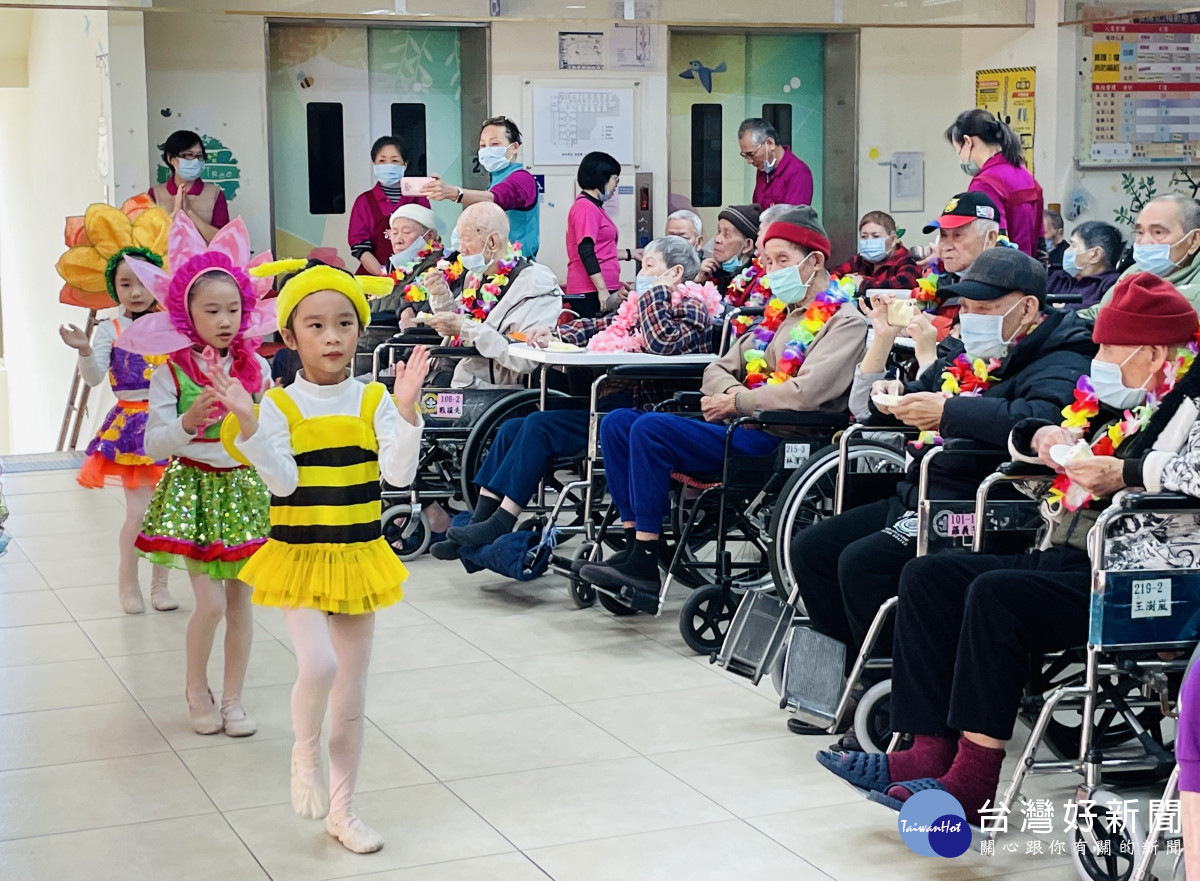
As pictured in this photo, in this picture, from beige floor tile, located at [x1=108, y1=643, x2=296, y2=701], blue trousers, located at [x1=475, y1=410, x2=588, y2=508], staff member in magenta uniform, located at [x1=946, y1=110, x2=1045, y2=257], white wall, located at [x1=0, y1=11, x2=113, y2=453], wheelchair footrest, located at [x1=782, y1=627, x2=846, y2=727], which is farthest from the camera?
white wall, located at [x1=0, y1=11, x2=113, y2=453]

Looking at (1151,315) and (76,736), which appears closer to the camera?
(1151,315)

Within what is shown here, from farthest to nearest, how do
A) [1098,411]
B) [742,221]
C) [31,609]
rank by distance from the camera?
1. [742,221]
2. [31,609]
3. [1098,411]

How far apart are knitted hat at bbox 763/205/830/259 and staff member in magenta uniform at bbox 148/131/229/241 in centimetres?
418

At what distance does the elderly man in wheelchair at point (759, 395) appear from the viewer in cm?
421

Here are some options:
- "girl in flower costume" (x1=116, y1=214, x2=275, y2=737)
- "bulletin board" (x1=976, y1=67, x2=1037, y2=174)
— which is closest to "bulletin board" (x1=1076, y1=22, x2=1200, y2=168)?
"bulletin board" (x1=976, y1=67, x2=1037, y2=174)

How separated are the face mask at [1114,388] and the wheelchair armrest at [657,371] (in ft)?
6.15

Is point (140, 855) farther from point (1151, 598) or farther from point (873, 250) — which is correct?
point (873, 250)

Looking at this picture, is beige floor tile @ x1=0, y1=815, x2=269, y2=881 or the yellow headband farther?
the yellow headband

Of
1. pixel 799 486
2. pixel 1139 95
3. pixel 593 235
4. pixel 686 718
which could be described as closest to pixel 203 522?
pixel 686 718

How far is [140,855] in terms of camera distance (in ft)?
9.65

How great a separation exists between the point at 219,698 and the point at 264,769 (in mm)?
546

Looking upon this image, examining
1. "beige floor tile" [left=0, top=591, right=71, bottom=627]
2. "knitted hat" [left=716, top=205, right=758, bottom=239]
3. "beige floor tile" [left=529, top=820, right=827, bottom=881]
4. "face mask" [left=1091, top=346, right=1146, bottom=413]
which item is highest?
"knitted hat" [left=716, top=205, right=758, bottom=239]

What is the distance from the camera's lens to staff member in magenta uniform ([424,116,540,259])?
6324 mm

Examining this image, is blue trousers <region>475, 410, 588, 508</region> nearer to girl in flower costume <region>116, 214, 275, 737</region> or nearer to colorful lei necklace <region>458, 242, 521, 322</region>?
colorful lei necklace <region>458, 242, 521, 322</region>
